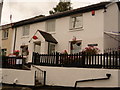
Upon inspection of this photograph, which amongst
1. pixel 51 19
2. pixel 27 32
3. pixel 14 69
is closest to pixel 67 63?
pixel 14 69

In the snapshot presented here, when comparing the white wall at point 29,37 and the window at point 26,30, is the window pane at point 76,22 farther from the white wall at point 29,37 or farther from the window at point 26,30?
the window at point 26,30

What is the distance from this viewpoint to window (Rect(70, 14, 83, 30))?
17.4 metres

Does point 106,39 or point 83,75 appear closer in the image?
point 83,75

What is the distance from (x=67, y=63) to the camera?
38.4 feet

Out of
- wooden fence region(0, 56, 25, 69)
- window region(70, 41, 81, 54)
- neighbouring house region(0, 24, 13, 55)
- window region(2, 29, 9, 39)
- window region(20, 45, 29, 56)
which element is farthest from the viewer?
window region(2, 29, 9, 39)

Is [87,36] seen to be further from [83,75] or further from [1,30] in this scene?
[1,30]

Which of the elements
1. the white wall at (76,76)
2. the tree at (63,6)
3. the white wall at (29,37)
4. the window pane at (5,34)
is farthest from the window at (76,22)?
the tree at (63,6)

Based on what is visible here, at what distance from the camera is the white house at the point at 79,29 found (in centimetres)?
1548

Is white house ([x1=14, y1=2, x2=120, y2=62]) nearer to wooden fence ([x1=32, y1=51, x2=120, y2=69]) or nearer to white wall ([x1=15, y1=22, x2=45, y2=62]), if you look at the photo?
white wall ([x1=15, y1=22, x2=45, y2=62])

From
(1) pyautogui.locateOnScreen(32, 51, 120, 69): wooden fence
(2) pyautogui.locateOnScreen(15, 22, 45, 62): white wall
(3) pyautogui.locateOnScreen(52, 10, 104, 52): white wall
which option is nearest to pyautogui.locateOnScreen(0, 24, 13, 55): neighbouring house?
(2) pyautogui.locateOnScreen(15, 22, 45, 62): white wall

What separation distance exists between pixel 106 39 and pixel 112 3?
12.5ft

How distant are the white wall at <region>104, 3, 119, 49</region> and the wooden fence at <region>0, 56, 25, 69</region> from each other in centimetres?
766

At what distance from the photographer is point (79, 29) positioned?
1705 cm

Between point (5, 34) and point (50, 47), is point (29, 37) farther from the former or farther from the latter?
point (5, 34)
